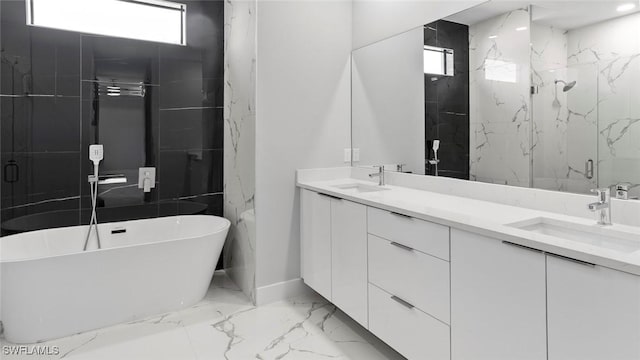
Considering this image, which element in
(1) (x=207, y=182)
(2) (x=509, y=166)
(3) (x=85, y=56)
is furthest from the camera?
(1) (x=207, y=182)

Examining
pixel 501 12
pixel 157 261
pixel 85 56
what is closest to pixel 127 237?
pixel 157 261

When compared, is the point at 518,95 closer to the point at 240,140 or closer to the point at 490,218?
the point at 490,218

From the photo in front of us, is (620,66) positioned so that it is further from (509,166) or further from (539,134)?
(509,166)

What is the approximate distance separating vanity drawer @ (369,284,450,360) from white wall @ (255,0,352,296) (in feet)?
3.20

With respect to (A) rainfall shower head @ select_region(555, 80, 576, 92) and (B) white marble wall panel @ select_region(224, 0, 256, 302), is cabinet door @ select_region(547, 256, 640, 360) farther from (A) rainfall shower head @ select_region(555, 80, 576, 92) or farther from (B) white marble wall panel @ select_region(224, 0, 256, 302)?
(B) white marble wall panel @ select_region(224, 0, 256, 302)

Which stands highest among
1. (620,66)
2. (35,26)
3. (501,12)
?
(35,26)

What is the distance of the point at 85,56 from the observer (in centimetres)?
283

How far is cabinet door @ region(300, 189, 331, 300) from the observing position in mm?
2541

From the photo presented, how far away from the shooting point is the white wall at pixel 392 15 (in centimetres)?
233

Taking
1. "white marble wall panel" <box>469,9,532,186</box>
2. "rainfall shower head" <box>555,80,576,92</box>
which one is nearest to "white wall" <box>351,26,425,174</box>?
"white marble wall panel" <box>469,9,532,186</box>

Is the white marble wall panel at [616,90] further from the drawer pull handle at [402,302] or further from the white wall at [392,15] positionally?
the drawer pull handle at [402,302]

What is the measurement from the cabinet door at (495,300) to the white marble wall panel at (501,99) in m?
0.69

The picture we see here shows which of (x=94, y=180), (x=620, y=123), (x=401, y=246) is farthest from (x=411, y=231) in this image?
(x=94, y=180)

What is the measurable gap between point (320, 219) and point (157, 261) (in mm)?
1128
